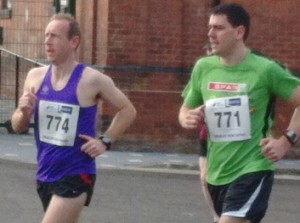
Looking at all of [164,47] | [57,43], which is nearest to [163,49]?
[164,47]

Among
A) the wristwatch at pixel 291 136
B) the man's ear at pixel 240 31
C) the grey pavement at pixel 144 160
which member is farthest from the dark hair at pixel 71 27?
the grey pavement at pixel 144 160

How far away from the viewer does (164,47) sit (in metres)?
19.4

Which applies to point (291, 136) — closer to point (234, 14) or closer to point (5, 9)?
point (234, 14)

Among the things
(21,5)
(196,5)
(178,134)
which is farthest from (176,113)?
(21,5)

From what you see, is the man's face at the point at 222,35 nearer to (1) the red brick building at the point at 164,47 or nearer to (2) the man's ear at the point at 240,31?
(2) the man's ear at the point at 240,31

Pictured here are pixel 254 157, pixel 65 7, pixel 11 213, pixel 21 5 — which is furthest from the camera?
pixel 21 5

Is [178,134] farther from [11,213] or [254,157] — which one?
[254,157]

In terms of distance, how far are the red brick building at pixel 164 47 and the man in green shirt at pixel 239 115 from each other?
37.1 ft

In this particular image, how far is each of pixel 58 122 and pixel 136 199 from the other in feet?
20.8

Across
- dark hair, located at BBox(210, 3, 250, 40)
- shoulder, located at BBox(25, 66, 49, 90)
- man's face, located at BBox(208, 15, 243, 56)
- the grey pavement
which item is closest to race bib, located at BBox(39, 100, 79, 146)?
shoulder, located at BBox(25, 66, 49, 90)

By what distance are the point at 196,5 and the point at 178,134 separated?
2.03m

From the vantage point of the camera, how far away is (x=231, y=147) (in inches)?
307

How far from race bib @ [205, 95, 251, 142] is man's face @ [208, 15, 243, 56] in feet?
1.04

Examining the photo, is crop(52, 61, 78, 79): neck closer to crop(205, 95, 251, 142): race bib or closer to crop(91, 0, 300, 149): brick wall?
crop(205, 95, 251, 142): race bib
